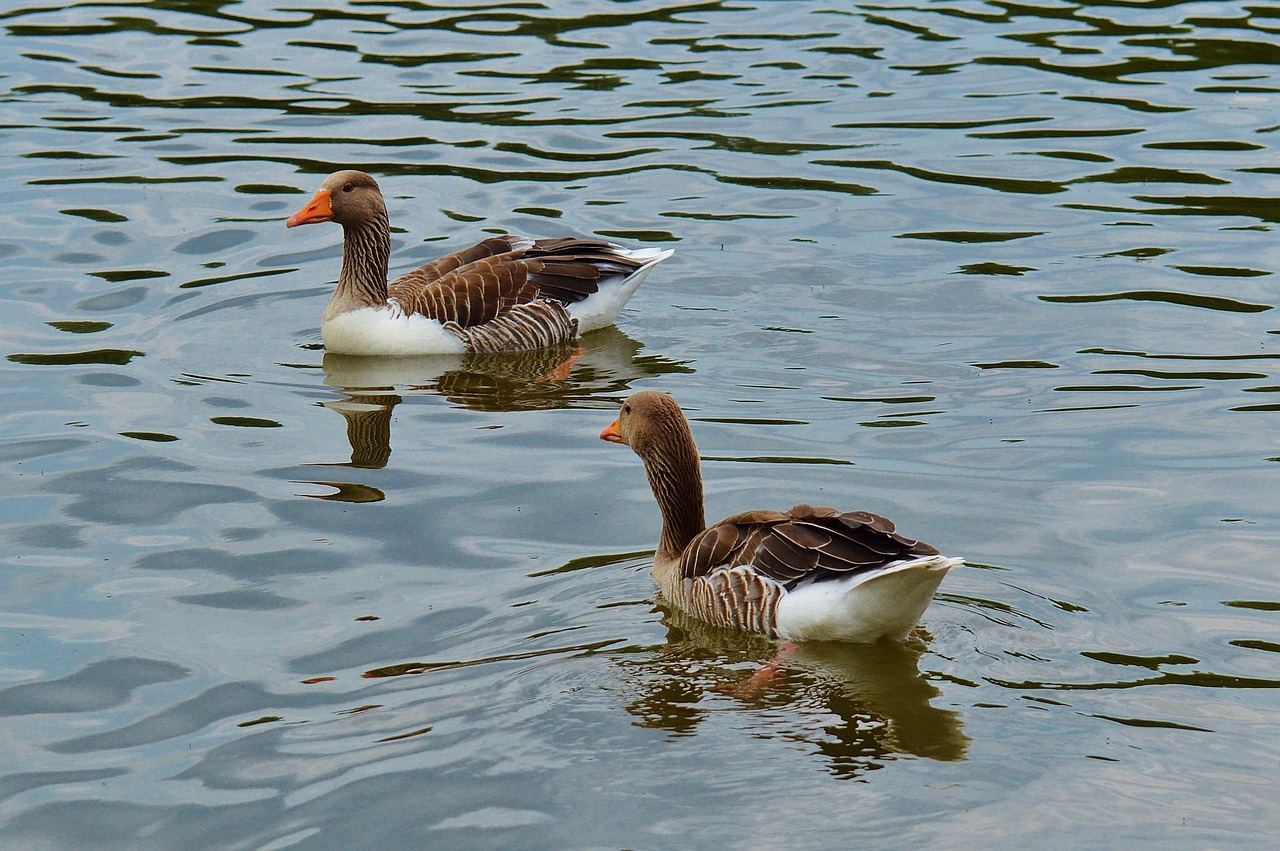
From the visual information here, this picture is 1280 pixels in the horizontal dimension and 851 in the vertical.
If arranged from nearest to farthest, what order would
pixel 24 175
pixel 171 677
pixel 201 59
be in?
pixel 171 677 → pixel 24 175 → pixel 201 59

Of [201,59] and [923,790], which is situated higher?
[201,59]

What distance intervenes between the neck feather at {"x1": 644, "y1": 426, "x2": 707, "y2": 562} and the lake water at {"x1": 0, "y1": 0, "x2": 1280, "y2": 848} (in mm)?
335

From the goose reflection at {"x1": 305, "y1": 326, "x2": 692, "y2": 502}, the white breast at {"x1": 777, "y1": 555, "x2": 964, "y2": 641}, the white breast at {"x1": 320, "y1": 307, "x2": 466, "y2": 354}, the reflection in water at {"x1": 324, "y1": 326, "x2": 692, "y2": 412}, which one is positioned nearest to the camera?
the white breast at {"x1": 777, "y1": 555, "x2": 964, "y2": 641}

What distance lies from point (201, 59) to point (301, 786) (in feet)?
53.5

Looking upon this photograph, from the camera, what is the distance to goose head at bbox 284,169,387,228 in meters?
13.4

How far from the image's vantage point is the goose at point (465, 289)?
13234mm

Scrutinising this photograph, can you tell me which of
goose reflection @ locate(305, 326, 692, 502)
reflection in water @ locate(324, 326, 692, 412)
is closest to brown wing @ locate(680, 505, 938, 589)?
goose reflection @ locate(305, 326, 692, 502)

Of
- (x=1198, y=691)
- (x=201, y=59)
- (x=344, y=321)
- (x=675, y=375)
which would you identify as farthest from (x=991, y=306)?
(x=201, y=59)

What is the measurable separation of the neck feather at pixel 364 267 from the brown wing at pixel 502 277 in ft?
0.68

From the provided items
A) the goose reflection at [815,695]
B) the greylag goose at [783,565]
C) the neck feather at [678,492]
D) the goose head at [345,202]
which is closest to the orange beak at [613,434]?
the greylag goose at [783,565]

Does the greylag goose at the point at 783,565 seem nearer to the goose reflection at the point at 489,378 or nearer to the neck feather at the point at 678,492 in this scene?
the neck feather at the point at 678,492

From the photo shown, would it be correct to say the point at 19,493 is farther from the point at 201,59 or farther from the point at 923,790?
the point at 201,59

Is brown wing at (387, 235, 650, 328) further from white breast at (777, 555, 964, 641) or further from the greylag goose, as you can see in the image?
white breast at (777, 555, 964, 641)

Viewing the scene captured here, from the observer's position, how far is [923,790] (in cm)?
672
